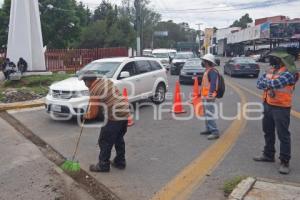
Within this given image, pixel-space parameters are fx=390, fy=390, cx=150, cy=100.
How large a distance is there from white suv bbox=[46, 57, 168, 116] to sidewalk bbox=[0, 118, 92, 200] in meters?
2.25

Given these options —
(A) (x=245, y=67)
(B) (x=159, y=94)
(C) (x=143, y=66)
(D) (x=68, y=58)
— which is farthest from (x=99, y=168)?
(D) (x=68, y=58)

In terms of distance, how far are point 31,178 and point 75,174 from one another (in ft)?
2.14

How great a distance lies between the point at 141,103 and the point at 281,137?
781 cm

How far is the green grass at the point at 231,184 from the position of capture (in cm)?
513

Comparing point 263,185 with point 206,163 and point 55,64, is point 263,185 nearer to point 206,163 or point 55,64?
point 206,163

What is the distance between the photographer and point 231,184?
526cm

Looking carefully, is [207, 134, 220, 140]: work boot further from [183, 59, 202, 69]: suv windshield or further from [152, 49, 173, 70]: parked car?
[152, 49, 173, 70]: parked car

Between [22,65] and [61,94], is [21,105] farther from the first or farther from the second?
[22,65]

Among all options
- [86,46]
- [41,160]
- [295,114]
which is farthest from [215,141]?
[86,46]

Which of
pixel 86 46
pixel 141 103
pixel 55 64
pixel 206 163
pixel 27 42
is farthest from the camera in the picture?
pixel 86 46

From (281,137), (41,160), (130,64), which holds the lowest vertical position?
(41,160)

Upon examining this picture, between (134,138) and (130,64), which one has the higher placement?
(130,64)

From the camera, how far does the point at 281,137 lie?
592 centimetres

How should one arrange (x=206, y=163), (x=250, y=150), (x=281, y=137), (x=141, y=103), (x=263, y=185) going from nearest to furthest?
(x=263, y=185), (x=281, y=137), (x=206, y=163), (x=250, y=150), (x=141, y=103)
